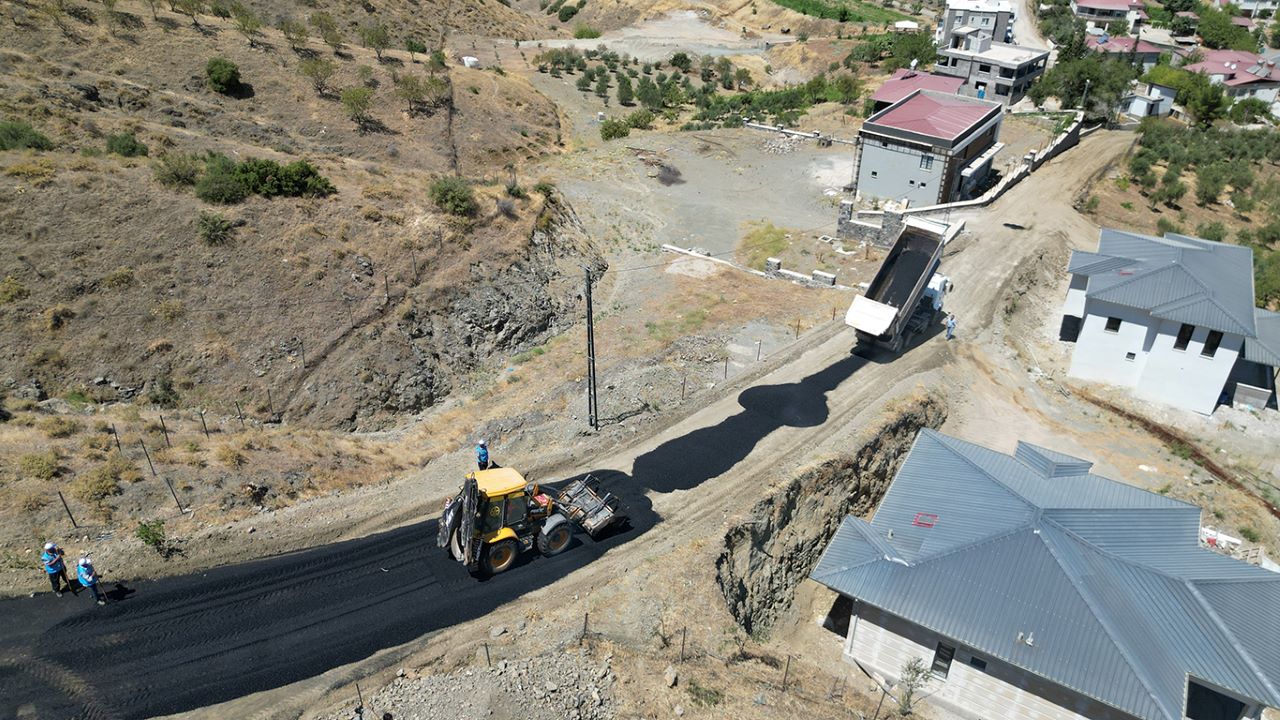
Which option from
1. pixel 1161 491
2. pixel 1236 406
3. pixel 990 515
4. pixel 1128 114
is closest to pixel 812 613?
pixel 990 515

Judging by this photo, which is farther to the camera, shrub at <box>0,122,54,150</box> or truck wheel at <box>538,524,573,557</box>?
shrub at <box>0,122,54,150</box>

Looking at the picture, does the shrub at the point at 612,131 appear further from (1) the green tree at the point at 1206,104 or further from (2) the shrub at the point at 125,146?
(1) the green tree at the point at 1206,104

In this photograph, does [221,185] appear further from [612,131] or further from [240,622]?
[612,131]

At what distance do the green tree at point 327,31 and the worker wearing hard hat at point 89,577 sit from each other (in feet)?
Answer: 177

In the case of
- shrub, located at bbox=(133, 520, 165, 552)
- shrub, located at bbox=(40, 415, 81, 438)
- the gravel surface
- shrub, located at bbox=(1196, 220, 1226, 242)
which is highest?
shrub, located at bbox=(40, 415, 81, 438)

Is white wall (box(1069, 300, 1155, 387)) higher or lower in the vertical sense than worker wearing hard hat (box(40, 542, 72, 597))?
lower

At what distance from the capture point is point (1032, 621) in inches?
803

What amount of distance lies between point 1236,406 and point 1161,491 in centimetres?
915

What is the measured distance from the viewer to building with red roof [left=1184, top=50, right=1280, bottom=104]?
90.2 m

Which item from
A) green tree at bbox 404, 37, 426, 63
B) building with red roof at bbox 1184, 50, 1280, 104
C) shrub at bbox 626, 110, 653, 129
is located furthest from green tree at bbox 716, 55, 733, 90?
building with red roof at bbox 1184, 50, 1280, 104

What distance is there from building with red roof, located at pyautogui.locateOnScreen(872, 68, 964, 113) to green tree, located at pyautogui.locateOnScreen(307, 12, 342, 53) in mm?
46667

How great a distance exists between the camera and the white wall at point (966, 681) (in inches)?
797

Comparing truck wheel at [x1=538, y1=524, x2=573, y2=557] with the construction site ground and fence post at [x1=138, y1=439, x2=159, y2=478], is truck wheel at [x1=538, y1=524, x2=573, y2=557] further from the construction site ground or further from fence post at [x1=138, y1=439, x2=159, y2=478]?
fence post at [x1=138, y1=439, x2=159, y2=478]

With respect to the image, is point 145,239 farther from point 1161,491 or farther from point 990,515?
point 1161,491
